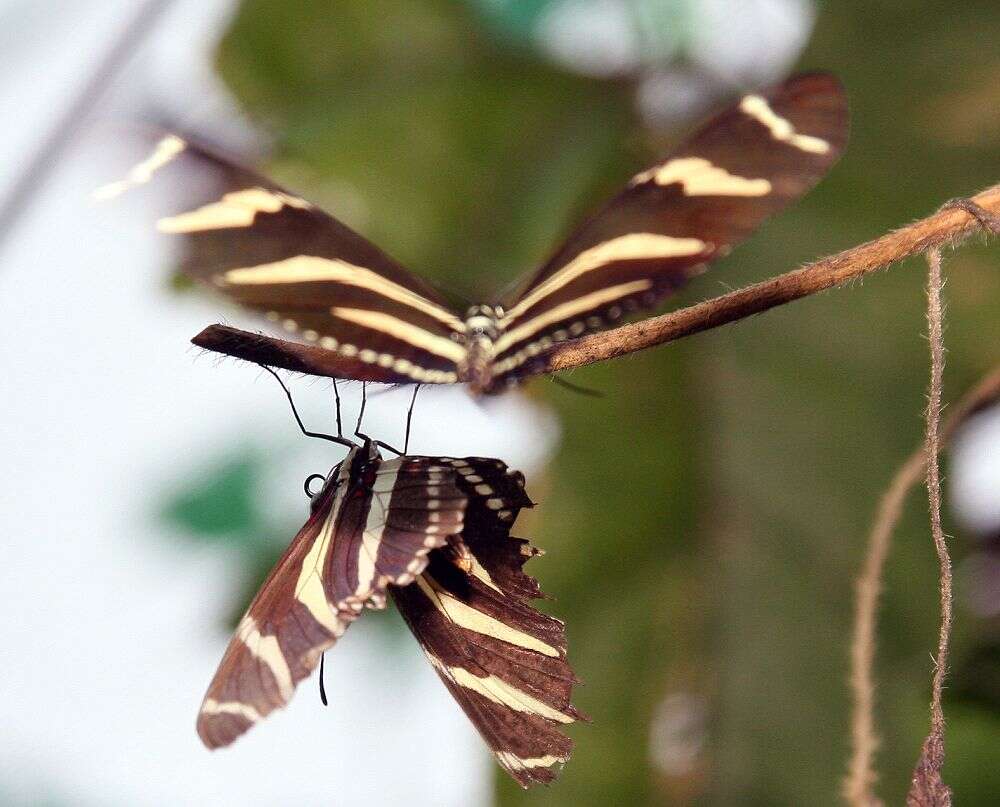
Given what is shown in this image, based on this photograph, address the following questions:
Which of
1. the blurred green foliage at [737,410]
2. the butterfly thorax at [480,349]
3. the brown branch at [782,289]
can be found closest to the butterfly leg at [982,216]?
the brown branch at [782,289]

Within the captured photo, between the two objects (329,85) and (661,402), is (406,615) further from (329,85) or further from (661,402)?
(329,85)

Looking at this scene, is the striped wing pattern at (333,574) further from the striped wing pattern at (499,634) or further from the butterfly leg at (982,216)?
the butterfly leg at (982,216)

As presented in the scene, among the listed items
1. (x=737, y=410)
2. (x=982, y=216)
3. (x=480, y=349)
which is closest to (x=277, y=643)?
(x=480, y=349)

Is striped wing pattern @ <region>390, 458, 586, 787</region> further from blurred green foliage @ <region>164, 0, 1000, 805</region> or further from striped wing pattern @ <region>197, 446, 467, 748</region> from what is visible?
blurred green foliage @ <region>164, 0, 1000, 805</region>

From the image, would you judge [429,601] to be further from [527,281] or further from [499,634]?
[527,281]

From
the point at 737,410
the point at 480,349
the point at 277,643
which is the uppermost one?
the point at 737,410

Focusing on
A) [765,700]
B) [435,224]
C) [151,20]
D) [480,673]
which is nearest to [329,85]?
[435,224]
